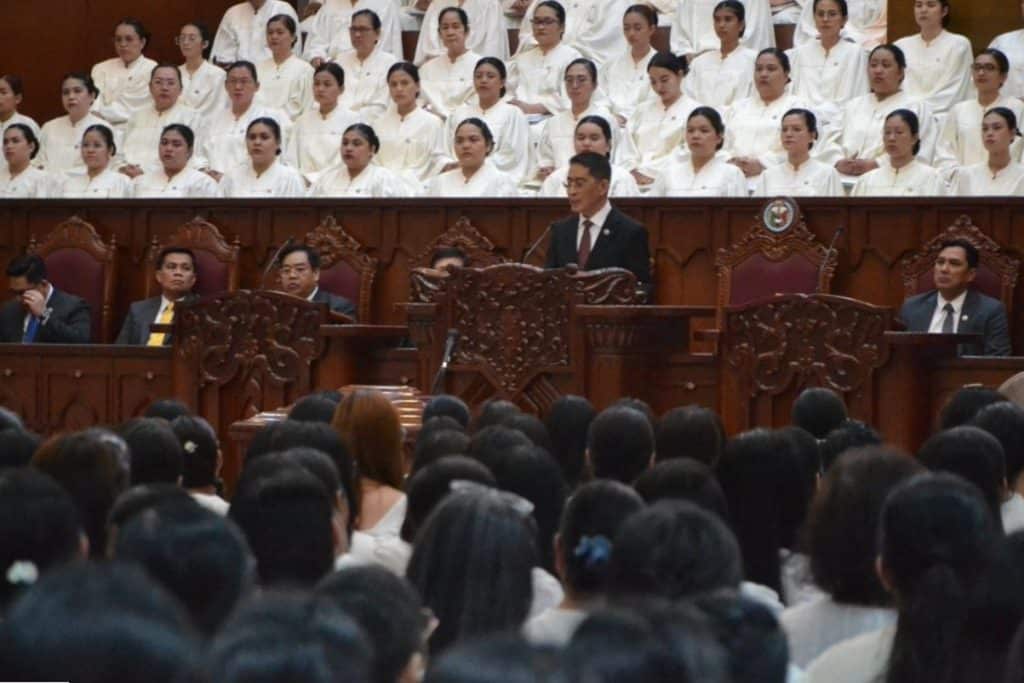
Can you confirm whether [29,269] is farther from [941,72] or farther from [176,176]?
[941,72]

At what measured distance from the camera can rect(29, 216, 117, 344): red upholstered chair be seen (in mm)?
9891

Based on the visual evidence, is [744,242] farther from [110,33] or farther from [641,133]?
[110,33]

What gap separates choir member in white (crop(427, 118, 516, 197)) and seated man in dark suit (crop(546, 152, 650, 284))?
106 inches

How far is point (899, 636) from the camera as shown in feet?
8.12

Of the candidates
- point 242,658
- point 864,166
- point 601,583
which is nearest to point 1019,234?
point 864,166

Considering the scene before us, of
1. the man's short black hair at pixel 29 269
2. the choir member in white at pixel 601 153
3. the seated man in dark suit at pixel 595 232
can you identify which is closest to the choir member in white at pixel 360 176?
the choir member in white at pixel 601 153

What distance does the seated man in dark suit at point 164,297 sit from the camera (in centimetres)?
927

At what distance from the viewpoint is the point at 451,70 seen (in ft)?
40.5

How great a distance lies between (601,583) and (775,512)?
1042 mm

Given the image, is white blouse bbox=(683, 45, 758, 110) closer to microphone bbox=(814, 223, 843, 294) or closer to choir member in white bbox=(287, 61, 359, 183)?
choir member in white bbox=(287, 61, 359, 183)

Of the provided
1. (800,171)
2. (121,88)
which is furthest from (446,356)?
(121,88)

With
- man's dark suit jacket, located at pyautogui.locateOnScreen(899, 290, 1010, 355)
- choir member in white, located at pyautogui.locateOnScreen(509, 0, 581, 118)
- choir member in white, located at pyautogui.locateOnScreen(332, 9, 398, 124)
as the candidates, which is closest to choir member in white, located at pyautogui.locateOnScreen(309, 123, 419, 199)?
choir member in white, located at pyautogui.locateOnScreen(332, 9, 398, 124)

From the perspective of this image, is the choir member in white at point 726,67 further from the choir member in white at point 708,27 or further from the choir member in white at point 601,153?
the choir member in white at point 601,153

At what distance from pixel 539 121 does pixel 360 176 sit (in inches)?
53.6
